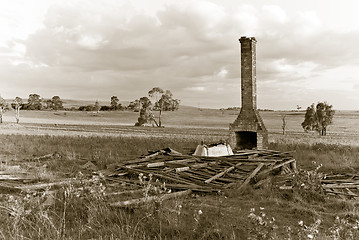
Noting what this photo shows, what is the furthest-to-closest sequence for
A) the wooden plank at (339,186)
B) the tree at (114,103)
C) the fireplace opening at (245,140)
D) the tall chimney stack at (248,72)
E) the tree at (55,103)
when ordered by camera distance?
the tree at (114,103) → the tree at (55,103) → the fireplace opening at (245,140) → the tall chimney stack at (248,72) → the wooden plank at (339,186)

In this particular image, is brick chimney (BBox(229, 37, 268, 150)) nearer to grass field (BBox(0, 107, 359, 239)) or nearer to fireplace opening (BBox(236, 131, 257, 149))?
fireplace opening (BBox(236, 131, 257, 149))

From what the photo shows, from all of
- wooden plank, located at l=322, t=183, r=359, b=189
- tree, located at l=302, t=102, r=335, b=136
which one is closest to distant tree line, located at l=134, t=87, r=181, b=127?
tree, located at l=302, t=102, r=335, b=136

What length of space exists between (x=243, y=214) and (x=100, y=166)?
26.8 ft

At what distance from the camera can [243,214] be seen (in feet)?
21.1

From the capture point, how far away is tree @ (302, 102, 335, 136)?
143ft

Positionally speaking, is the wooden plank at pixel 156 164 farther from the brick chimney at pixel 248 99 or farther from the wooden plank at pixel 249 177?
the brick chimney at pixel 248 99

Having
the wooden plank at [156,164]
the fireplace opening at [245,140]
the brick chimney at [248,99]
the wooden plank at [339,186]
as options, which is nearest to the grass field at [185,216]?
the wooden plank at [339,186]

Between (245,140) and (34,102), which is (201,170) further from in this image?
(34,102)

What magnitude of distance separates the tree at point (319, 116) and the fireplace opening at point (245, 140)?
2978 cm

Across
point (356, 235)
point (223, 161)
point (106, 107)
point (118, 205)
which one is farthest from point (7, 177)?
point (106, 107)

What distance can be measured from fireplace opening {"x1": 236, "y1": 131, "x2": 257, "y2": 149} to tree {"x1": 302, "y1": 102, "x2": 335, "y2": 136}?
29.8m

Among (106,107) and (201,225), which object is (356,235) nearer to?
(201,225)

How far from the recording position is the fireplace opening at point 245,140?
58.0 feet

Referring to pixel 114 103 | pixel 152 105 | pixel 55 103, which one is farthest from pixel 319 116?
pixel 55 103
